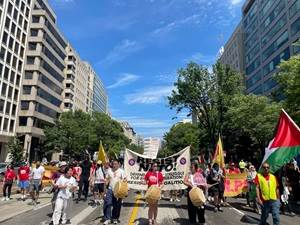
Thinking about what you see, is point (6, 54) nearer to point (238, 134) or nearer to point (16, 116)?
point (16, 116)

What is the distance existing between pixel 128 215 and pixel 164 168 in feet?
13.5

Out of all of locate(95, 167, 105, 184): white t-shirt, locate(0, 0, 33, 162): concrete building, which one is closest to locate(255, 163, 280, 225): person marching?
locate(95, 167, 105, 184): white t-shirt

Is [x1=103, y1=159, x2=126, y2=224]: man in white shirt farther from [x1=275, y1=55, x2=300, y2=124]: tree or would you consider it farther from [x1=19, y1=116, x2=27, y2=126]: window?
[x1=19, y1=116, x2=27, y2=126]: window

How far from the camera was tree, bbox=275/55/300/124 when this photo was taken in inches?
803

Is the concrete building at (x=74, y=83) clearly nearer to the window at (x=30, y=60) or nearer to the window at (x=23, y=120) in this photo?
the window at (x=30, y=60)

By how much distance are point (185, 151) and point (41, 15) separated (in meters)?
58.9

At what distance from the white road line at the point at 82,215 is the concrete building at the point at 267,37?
4467cm

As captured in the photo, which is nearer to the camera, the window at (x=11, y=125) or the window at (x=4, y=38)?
the window at (x=4, y=38)

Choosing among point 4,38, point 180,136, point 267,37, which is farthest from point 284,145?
point 180,136

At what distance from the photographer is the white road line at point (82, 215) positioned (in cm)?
1023

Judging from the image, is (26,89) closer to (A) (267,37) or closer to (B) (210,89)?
(B) (210,89)

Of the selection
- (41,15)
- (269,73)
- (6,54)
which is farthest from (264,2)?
(6,54)

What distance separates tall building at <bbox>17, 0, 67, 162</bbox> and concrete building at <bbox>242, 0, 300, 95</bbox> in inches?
1612

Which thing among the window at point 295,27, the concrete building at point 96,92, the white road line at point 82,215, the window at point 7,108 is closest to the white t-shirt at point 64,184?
the white road line at point 82,215
